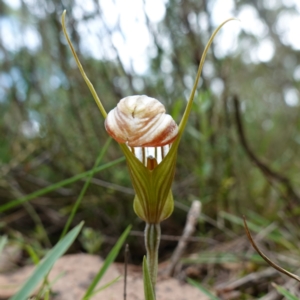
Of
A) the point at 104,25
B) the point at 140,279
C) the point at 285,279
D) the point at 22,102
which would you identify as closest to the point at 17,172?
the point at 22,102

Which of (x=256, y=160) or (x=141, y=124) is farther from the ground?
(x=141, y=124)

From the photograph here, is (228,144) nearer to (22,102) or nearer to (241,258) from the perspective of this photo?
(241,258)

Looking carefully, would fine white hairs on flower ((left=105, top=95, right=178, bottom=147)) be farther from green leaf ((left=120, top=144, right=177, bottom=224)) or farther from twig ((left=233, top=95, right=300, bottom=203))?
twig ((left=233, top=95, right=300, bottom=203))

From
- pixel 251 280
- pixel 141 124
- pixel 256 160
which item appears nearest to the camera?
pixel 141 124

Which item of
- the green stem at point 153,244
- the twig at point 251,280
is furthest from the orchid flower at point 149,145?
the twig at point 251,280

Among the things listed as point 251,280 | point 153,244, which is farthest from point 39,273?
point 251,280

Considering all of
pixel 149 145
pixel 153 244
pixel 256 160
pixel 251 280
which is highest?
pixel 149 145

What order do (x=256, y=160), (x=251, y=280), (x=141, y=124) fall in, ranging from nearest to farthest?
(x=141, y=124), (x=251, y=280), (x=256, y=160)

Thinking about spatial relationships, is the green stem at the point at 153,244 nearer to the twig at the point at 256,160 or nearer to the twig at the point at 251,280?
the twig at the point at 251,280

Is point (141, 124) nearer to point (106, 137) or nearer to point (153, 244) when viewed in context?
point (153, 244)
